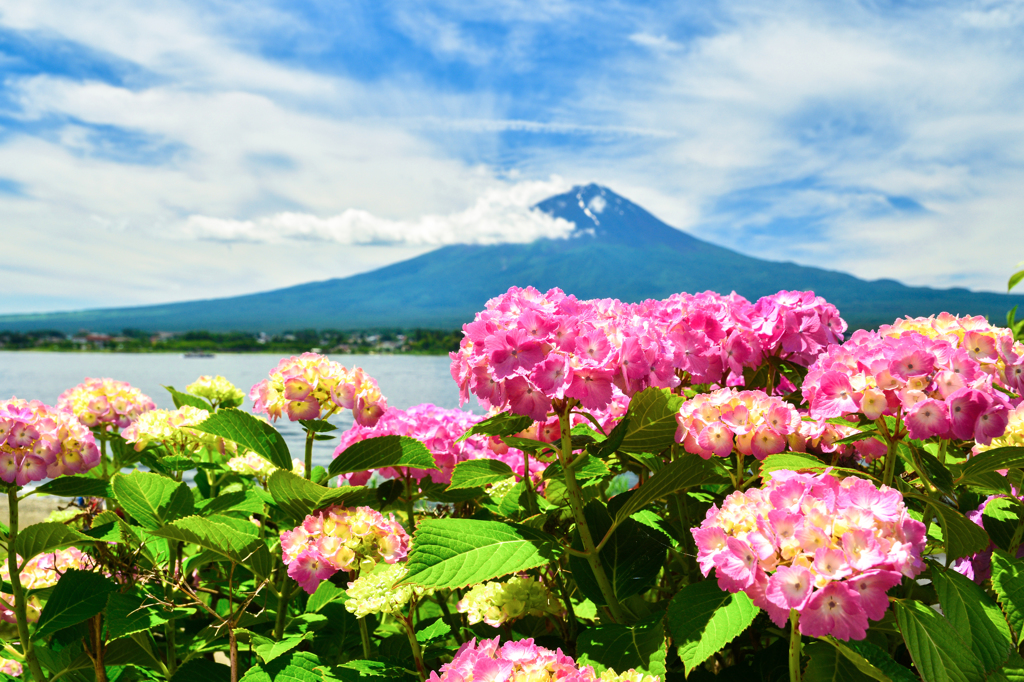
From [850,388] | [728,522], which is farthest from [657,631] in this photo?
[850,388]

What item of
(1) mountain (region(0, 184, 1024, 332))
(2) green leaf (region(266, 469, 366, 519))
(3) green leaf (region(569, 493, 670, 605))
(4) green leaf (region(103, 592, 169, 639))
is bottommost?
(4) green leaf (region(103, 592, 169, 639))

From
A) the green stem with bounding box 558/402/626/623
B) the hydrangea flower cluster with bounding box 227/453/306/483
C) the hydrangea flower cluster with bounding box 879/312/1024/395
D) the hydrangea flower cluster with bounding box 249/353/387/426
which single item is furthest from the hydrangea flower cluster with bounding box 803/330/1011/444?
the hydrangea flower cluster with bounding box 227/453/306/483

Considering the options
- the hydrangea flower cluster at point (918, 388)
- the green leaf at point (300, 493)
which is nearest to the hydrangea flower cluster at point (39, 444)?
the green leaf at point (300, 493)

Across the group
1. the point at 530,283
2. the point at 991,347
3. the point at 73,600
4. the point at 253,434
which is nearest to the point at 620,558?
the point at 991,347

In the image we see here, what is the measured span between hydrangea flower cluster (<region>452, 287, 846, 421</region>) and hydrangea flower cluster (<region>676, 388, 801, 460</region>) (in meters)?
0.11

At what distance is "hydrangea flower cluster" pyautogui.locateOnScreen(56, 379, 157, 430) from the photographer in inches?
119

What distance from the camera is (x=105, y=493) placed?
2043 mm

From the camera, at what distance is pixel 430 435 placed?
2.46m

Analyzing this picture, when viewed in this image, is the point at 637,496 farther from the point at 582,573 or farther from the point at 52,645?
the point at 52,645

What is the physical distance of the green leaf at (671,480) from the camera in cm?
161

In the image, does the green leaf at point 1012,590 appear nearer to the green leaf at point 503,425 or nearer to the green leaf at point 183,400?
the green leaf at point 503,425

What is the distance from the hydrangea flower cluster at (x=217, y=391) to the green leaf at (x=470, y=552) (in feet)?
7.91

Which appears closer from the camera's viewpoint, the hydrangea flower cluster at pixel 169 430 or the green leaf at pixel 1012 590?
the green leaf at pixel 1012 590

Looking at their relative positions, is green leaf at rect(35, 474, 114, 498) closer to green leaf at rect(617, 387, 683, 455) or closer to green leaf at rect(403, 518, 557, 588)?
green leaf at rect(403, 518, 557, 588)
